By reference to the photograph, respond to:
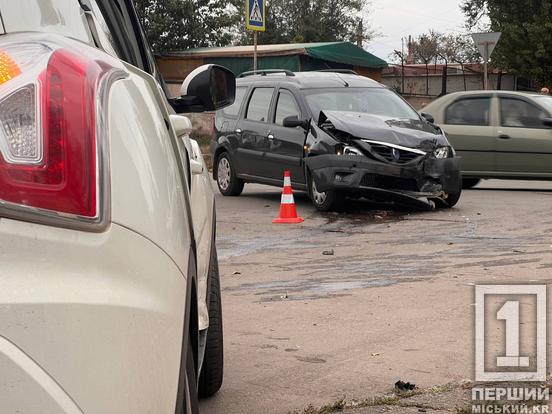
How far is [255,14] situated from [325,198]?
7.93 m

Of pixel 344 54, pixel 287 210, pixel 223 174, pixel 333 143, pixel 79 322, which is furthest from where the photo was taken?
pixel 344 54

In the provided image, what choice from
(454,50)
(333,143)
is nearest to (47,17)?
(333,143)

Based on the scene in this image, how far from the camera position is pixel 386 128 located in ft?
38.0

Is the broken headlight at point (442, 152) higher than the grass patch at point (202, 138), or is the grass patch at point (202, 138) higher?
the broken headlight at point (442, 152)

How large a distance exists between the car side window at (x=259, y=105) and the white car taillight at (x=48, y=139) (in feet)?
38.2

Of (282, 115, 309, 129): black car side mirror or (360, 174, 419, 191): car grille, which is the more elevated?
(282, 115, 309, 129): black car side mirror

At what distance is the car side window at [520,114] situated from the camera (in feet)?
48.3

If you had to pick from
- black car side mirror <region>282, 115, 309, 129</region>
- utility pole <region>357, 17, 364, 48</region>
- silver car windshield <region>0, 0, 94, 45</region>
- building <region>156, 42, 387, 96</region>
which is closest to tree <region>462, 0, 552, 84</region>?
building <region>156, 42, 387, 96</region>

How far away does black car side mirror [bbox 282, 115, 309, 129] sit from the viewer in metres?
12.2

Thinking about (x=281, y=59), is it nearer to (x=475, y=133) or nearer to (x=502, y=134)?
(x=475, y=133)

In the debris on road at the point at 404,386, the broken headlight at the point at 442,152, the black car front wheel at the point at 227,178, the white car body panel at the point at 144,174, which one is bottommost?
the black car front wheel at the point at 227,178

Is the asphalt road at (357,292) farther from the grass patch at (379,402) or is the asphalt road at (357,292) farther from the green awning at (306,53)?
the green awning at (306,53)

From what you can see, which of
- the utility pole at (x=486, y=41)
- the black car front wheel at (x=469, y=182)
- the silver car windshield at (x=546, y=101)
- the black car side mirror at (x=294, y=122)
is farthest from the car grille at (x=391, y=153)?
the utility pole at (x=486, y=41)

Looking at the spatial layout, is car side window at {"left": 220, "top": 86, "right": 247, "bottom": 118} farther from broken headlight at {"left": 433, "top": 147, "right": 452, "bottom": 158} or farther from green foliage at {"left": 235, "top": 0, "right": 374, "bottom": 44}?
green foliage at {"left": 235, "top": 0, "right": 374, "bottom": 44}
